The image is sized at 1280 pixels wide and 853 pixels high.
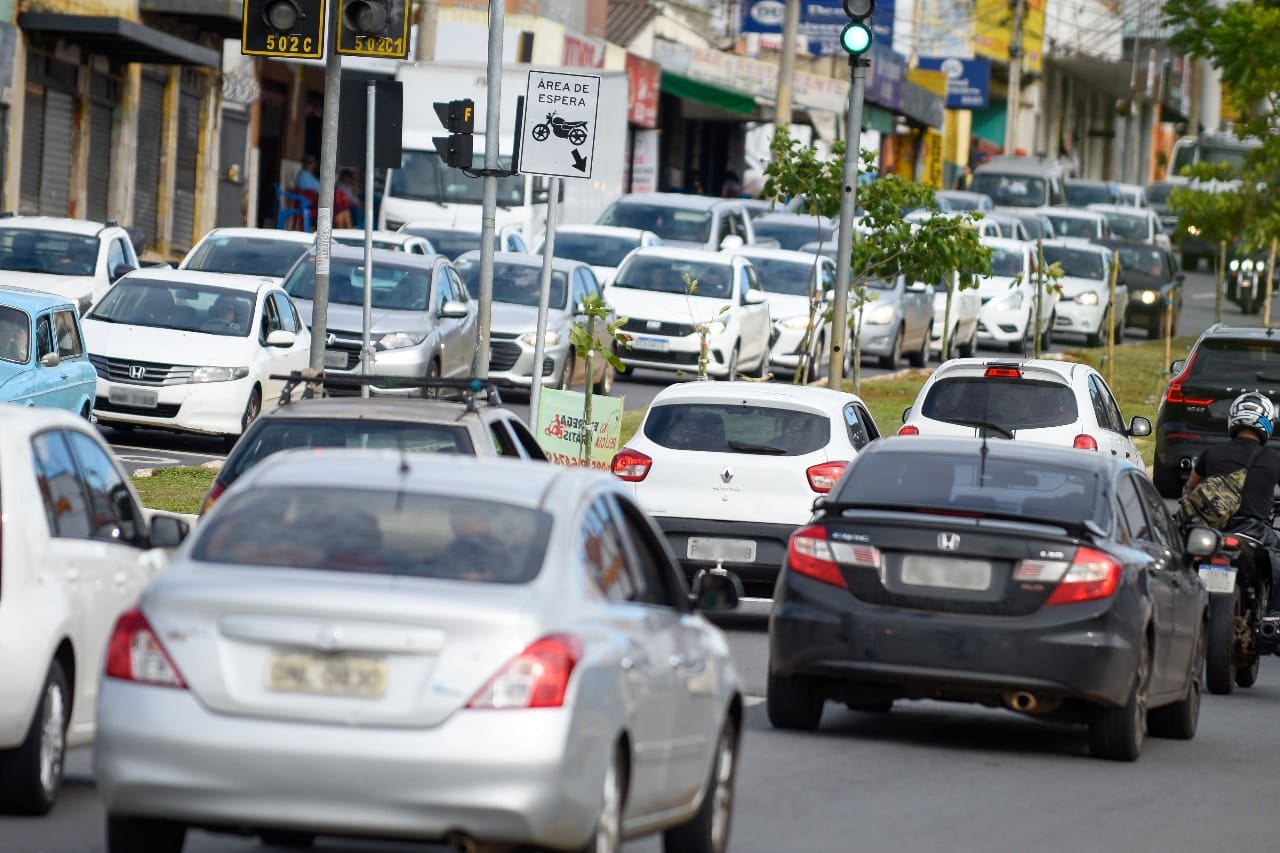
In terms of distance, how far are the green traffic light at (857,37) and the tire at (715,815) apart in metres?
13.9

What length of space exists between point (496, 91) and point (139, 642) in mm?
14256

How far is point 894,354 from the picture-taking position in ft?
126

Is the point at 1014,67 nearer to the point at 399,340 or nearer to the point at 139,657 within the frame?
the point at 399,340

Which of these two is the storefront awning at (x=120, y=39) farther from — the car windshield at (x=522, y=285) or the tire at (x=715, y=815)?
the tire at (x=715, y=815)

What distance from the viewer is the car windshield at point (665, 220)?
40188mm

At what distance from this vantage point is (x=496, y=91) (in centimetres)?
2097

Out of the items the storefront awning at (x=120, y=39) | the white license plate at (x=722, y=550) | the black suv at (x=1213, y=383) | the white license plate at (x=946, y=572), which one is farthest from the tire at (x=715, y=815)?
the storefront awning at (x=120, y=39)

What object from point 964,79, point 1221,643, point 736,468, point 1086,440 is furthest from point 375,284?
point 964,79

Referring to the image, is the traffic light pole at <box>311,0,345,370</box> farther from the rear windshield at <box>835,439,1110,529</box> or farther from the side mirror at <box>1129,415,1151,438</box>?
the rear windshield at <box>835,439,1110,529</box>

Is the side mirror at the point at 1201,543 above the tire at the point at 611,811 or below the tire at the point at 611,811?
above

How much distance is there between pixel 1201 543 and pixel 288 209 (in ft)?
121

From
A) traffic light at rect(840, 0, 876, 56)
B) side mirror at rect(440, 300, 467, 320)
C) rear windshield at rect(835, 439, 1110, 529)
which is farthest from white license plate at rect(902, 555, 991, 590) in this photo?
side mirror at rect(440, 300, 467, 320)

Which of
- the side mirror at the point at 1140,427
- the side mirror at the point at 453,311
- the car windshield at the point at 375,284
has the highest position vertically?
the car windshield at the point at 375,284

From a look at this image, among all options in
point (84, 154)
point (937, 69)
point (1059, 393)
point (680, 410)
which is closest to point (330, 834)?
point (680, 410)
